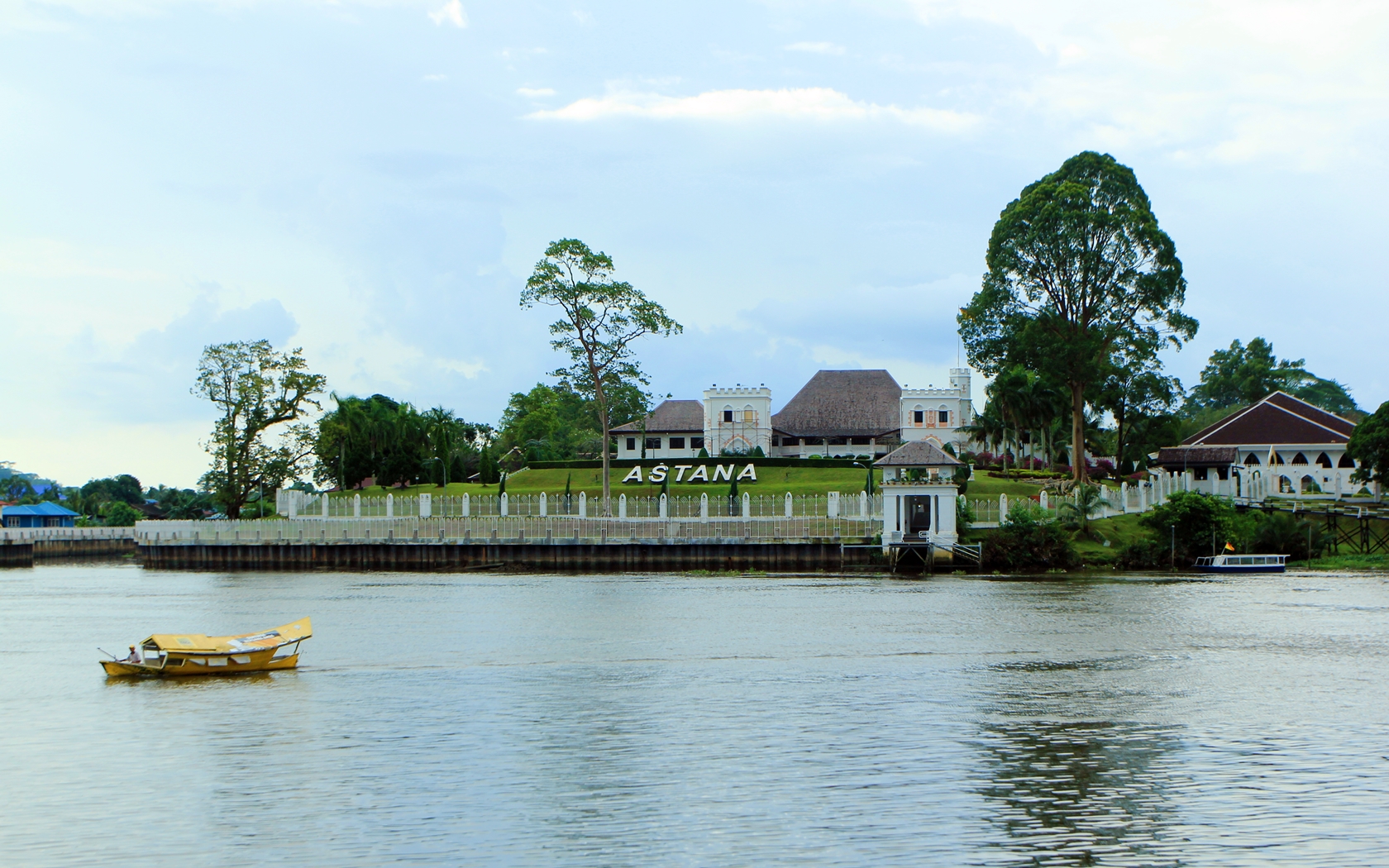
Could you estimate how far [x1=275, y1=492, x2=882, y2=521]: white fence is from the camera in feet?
190

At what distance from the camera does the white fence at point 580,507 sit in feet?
190

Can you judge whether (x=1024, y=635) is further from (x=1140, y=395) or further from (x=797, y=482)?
(x=797, y=482)

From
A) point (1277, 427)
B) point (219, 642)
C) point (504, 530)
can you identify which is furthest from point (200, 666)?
point (1277, 427)

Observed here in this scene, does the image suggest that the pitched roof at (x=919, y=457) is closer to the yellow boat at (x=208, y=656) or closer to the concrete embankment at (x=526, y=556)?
the concrete embankment at (x=526, y=556)

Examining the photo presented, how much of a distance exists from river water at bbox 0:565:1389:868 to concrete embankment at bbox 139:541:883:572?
1889 cm

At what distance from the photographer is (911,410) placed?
302ft

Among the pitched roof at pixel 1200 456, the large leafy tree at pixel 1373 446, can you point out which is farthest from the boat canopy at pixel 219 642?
the pitched roof at pixel 1200 456

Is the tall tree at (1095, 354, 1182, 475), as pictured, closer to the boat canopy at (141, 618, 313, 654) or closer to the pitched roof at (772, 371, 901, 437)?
the pitched roof at (772, 371, 901, 437)

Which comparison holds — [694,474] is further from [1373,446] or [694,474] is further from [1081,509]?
[1373,446]

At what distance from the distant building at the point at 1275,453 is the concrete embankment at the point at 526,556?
25.9 meters

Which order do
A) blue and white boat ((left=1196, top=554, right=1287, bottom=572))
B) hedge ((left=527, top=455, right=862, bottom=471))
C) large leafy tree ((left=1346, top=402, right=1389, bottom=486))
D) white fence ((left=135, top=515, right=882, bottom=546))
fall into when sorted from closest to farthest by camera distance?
blue and white boat ((left=1196, top=554, right=1287, bottom=572)) → white fence ((left=135, top=515, right=882, bottom=546)) → large leafy tree ((left=1346, top=402, right=1389, bottom=486)) → hedge ((left=527, top=455, right=862, bottom=471))

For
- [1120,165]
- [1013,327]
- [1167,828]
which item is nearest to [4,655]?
[1167,828]

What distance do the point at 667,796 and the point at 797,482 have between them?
62.5 m

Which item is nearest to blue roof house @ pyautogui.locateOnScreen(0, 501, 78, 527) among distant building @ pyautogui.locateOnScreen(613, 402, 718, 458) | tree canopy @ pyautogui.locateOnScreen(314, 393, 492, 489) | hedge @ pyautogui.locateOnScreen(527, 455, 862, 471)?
tree canopy @ pyautogui.locateOnScreen(314, 393, 492, 489)
